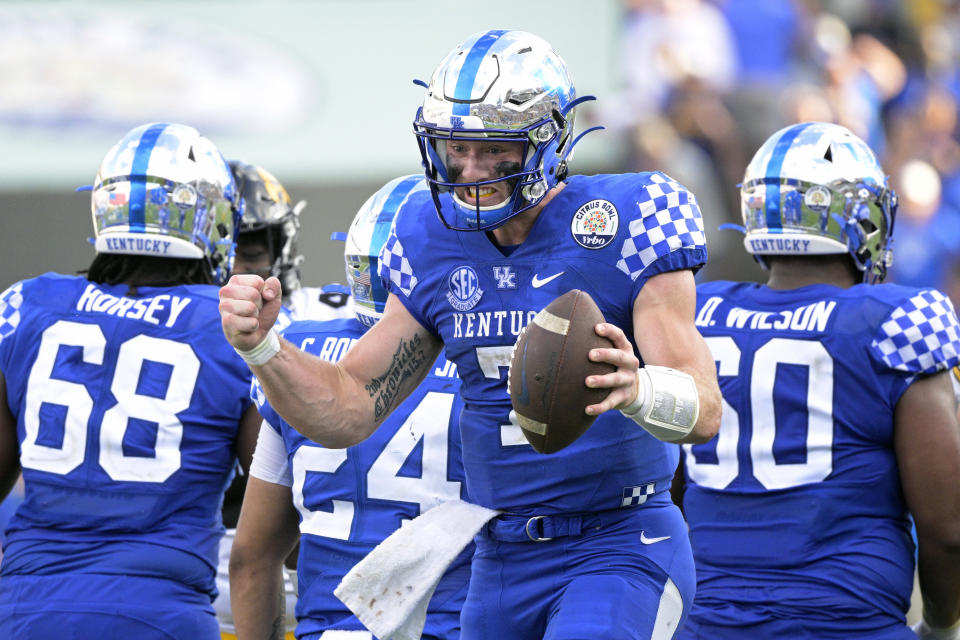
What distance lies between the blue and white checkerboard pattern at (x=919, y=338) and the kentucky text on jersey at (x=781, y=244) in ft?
1.69

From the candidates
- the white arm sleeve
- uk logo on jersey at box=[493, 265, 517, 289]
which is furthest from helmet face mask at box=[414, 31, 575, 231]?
the white arm sleeve

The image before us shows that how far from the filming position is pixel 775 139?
4.53m

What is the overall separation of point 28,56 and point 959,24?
8.92m

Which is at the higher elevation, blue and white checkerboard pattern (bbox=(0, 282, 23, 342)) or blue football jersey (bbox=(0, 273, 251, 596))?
blue and white checkerboard pattern (bbox=(0, 282, 23, 342))

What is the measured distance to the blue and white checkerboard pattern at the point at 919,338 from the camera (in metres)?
3.71

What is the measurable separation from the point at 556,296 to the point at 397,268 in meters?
0.47

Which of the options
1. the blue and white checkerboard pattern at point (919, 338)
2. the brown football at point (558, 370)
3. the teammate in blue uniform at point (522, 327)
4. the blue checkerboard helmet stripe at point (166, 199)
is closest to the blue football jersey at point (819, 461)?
the blue and white checkerboard pattern at point (919, 338)

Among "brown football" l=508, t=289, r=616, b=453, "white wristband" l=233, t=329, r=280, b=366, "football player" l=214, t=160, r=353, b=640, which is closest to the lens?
"brown football" l=508, t=289, r=616, b=453

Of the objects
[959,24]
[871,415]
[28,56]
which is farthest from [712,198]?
[871,415]

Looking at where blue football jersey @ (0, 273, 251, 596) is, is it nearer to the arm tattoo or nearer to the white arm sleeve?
the white arm sleeve

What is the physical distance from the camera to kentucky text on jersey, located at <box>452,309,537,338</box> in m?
3.07

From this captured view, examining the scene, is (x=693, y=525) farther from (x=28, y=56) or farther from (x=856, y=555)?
(x=28, y=56)

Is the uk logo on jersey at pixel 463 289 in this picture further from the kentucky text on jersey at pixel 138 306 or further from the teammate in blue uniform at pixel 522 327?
the kentucky text on jersey at pixel 138 306

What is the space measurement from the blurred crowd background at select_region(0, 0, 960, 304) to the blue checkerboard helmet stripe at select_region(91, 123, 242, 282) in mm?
7722
